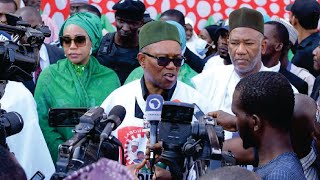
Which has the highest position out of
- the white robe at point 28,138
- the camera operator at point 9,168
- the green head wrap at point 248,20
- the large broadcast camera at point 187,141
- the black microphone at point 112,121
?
the green head wrap at point 248,20

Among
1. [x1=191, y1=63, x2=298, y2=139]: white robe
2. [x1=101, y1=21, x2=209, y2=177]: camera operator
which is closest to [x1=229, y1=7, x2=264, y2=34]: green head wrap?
[x1=191, y1=63, x2=298, y2=139]: white robe

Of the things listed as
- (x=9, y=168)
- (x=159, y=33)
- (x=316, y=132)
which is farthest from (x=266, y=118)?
(x=9, y=168)

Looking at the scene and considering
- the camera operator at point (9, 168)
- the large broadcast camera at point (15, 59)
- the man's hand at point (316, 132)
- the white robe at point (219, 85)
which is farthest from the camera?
the white robe at point (219, 85)

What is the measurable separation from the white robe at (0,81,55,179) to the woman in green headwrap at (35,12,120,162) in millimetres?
365

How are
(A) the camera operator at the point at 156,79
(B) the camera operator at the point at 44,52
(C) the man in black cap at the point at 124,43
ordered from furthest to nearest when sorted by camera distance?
(C) the man in black cap at the point at 124,43 < (B) the camera operator at the point at 44,52 < (A) the camera operator at the point at 156,79

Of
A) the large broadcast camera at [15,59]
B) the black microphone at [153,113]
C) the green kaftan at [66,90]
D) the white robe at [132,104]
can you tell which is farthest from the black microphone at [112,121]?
the green kaftan at [66,90]

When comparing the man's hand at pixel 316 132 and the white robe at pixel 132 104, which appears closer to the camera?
the man's hand at pixel 316 132

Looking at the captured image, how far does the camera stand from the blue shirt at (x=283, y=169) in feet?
9.41

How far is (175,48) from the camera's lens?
4176 mm

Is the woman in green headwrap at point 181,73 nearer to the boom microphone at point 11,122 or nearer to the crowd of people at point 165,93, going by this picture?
the crowd of people at point 165,93

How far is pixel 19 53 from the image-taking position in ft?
9.55

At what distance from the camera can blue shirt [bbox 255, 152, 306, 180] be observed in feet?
9.41

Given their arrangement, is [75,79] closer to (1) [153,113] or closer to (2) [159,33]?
(2) [159,33]

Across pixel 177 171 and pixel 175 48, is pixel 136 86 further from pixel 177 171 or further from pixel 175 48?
pixel 177 171
